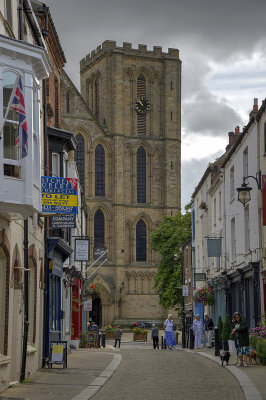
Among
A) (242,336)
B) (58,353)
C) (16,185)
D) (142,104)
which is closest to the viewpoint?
(16,185)

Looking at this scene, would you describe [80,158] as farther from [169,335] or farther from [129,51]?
[169,335]

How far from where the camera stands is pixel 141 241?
8012 cm

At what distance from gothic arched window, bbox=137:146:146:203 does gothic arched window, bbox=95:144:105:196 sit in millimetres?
3984

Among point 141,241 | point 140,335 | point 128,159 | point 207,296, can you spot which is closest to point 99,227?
point 141,241

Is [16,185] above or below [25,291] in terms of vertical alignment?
above

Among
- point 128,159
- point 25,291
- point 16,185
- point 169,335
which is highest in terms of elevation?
point 128,159

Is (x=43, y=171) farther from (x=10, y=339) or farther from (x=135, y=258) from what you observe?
(x=135, y=258)

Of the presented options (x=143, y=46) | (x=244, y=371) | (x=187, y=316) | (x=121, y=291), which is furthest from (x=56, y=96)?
(x=143, y=46)

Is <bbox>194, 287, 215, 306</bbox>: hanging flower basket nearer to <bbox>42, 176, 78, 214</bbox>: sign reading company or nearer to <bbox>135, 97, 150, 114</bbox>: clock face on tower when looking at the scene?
<bbox>42, 176, 78, 214</bbox>: sign reading company

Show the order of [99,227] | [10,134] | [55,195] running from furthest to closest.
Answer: [99,227]
[55,195]
[10,134]

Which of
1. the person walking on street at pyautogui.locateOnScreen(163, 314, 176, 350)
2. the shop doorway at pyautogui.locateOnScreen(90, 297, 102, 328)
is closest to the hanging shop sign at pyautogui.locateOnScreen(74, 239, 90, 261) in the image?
the person walking on street at pyautogui.locateOnScreen(163, 314, 176, 350)

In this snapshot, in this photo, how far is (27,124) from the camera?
1405 centimetres

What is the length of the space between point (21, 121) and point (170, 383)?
259 inches

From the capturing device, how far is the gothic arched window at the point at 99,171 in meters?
78.8
